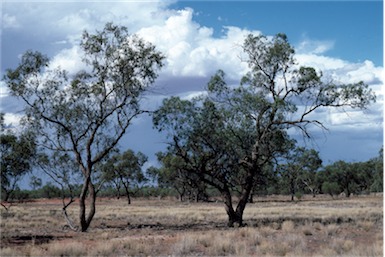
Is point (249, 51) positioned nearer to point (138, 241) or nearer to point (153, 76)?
point (153, 76)

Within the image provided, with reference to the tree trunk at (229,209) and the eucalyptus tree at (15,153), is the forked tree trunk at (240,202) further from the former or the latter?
the eucalyptus tree at (15,153)

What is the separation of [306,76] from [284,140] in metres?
4.27

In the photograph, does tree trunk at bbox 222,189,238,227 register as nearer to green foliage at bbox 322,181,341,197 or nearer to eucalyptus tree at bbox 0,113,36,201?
eucalyptus tree at bbox 0,113,36,201

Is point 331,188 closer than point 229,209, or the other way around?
point 229,209

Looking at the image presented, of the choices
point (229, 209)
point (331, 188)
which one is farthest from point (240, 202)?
point (331, 188)

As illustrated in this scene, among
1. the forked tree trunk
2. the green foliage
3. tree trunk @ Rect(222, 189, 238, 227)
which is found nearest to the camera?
the forked tree trunk

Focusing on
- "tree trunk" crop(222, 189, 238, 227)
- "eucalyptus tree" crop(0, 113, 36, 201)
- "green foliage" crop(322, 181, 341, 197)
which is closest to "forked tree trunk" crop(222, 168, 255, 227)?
"tree trunk" crop(222, 189, 238, 227)

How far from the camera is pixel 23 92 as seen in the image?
1057 inches

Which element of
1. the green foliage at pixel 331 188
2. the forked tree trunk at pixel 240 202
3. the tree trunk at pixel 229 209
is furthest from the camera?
the green foliage at pixel 331 188

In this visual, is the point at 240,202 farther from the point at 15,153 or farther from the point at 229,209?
the point at 15,153

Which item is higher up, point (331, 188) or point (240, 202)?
point (240, 202)

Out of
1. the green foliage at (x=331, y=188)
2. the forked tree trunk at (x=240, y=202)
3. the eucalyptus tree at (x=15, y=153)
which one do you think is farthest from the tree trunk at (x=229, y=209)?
the green foliage at (x=331, y=188)

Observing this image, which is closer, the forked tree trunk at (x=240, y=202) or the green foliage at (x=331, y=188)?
the forked tree trunk at (x=240, y=202)

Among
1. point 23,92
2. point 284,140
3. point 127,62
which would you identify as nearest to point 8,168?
point 23,92
